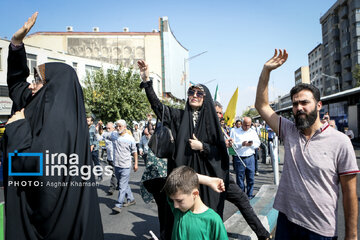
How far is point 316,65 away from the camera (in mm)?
75438

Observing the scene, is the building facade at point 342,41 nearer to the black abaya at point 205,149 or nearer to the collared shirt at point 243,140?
the collared shirt at point 243,140

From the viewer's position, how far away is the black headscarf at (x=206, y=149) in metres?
3.00

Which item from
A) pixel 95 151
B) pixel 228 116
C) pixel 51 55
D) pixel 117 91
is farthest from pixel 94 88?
pixel 228 116

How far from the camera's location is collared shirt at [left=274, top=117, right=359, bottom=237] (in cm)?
205

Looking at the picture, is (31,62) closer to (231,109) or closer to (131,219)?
(231,109)

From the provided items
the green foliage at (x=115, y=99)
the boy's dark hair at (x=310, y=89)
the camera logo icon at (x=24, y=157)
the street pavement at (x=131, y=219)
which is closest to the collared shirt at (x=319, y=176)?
the boy's dark hair at (x=310, y=89)

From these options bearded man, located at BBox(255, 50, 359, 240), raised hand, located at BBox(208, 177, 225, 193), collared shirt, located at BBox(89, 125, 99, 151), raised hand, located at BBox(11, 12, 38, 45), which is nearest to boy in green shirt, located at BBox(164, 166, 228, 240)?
raised hand, located at BBox(208, 177, 225, 193)

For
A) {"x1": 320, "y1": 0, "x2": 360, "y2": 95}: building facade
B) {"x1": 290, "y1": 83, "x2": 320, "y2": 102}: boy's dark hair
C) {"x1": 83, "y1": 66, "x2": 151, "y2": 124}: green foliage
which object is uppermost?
{"x1": 320, "y1": 0, "x2": 360, "y2": 95}: building facade

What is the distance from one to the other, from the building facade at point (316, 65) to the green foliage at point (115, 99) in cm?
5488

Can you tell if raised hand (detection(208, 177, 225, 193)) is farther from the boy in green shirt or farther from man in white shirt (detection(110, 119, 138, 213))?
→ man in white shirt (detection(110, 119, 138, 213))

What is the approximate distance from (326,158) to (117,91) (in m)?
26.3

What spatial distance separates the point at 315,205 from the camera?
2111 mm

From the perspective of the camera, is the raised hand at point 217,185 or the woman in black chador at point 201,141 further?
the woman in black chador at point 201,141

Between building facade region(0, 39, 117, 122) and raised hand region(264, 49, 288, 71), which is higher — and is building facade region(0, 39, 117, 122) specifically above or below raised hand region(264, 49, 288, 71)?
above
